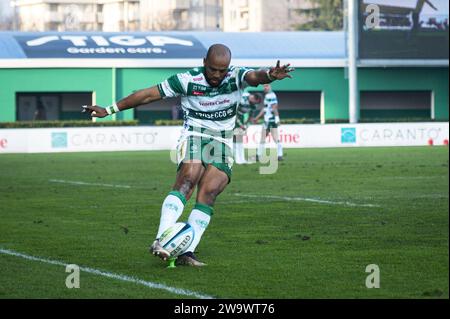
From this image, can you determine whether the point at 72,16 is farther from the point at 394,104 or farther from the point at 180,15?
the point at 394,104

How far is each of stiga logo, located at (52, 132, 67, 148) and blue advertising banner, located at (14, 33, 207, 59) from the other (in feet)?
51.3

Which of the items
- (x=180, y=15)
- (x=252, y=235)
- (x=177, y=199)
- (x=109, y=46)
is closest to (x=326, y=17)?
(x=180, y=15)

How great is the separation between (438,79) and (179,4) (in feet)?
49.5

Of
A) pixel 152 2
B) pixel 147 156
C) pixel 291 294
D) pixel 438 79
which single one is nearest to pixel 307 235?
pixel 291 294

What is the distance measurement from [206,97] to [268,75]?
2.50 feet

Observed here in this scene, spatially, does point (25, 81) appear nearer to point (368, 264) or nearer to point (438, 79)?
point (438, 79)

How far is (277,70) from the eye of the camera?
10.9 metres

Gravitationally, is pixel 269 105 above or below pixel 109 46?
below

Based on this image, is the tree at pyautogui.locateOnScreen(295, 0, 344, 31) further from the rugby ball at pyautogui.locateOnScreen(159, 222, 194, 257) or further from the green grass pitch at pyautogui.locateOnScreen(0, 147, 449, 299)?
the rugby ball at pyautogui.locateOnScreen(159, 222, 194, 257)

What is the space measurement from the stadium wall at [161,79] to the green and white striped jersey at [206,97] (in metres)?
41.9

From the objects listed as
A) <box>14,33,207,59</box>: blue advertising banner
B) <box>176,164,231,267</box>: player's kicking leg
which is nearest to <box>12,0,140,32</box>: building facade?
<box>14,33,207,59</box>: blue advertising banner

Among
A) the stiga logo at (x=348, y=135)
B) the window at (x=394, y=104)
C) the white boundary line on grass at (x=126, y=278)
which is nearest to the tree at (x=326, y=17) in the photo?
the window at (x=394, y=104)

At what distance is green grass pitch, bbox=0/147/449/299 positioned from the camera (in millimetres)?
9562

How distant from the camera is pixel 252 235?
1352cm
